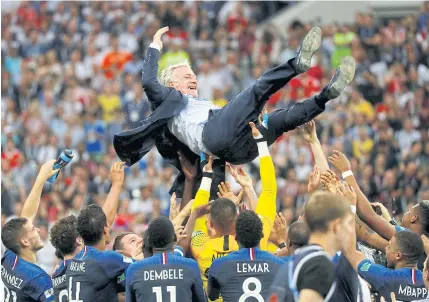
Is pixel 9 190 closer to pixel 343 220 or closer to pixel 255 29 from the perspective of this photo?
pixel 255 29

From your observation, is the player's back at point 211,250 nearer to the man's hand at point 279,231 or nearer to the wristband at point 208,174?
the wristband at point 208,174

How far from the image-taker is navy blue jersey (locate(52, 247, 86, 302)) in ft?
26.8

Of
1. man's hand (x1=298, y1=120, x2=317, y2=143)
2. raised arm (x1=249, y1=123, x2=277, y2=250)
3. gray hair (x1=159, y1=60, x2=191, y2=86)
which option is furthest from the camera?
gray hair (x1=159, y1=60, x2=191, y2=86)

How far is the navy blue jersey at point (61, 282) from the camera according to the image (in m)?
8.18

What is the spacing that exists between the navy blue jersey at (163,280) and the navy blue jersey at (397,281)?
1.23 metres

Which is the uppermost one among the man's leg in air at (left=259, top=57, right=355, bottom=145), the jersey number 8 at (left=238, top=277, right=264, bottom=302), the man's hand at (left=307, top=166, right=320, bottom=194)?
the man's leg in air at (left=259, top=57, right=355, bottom=145)

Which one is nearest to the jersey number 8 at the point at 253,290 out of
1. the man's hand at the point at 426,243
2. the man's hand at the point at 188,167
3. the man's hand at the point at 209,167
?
the man's hand at the point at 209,167

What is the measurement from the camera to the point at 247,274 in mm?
7664

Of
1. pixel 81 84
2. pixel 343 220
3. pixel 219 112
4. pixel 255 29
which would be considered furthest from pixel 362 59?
pixel 343 220

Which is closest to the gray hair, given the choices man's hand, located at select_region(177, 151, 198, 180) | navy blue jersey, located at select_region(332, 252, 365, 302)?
man's hand, located at select_region(177, 151, 198, 180)

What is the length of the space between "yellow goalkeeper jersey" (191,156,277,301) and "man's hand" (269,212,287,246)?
2.12 feet

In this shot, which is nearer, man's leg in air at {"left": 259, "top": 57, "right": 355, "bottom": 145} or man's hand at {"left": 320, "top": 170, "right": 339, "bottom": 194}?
man's hand at {"left": 320, "top": 170, "right": 339, "bottom": 194}

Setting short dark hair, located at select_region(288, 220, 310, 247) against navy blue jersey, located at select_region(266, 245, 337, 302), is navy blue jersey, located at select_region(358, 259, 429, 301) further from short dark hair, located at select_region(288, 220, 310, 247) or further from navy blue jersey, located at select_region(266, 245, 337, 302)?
navy blue jersey, located at select_region(266, 245, 337, 302)

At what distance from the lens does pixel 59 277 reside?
8.25 m
